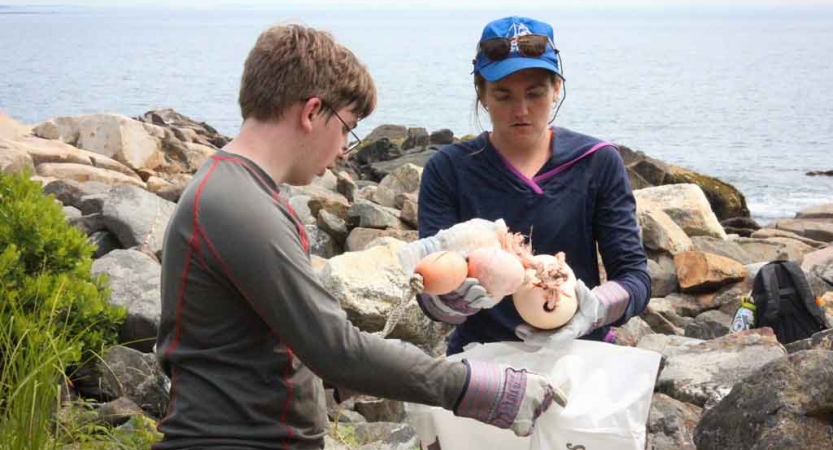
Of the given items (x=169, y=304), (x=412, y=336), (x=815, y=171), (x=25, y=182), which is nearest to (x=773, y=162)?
(x=815, y=171)

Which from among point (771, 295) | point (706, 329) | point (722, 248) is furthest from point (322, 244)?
point (722, 248)

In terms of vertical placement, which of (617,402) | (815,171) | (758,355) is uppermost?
(617,402)

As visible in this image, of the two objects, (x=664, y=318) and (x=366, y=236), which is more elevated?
(x=366, y=236)

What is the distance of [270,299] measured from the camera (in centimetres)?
246

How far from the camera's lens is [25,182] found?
215 inches

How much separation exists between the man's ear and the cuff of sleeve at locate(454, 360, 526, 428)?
28.7 inches

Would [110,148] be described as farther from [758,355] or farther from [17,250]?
[758,355]

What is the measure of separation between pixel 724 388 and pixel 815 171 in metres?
23.0

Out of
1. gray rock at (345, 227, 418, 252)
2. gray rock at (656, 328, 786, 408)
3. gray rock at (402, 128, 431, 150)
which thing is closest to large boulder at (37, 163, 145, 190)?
gray rock at (345, 227, 418, 252)

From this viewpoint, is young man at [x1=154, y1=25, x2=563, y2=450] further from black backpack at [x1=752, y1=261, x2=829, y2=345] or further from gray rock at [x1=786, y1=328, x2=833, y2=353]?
black backpack at [x1=752, y1=261, x2=829, y2=345]

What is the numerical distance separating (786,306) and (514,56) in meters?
4.32

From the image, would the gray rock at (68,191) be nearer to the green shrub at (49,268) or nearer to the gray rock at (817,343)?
→ the green shrub at (49,268)

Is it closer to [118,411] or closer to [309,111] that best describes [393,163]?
[118,411]

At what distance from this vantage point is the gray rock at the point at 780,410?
3.58 meters
